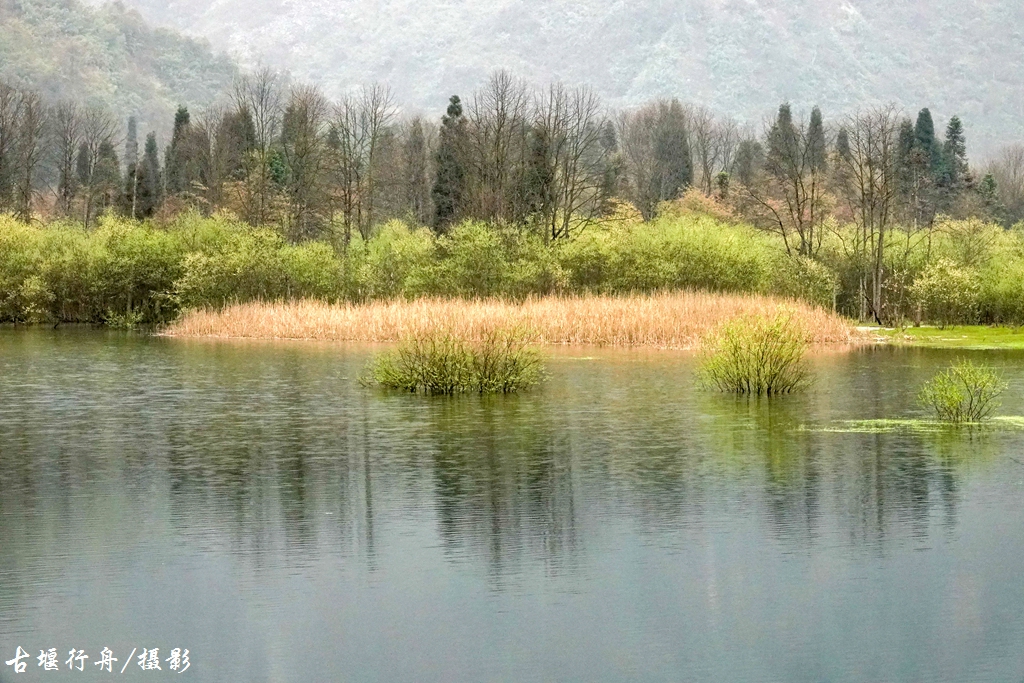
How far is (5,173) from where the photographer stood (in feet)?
274

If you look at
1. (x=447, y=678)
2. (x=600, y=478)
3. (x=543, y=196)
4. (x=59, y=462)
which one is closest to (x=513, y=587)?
(x=447, y=678)

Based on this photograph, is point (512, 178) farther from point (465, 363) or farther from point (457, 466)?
point (457, 466)

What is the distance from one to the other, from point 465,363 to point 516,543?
1284 centimetres

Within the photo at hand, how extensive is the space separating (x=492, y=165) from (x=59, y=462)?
149 feet

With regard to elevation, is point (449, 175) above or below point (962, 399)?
above

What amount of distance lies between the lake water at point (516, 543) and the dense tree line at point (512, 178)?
32.7m

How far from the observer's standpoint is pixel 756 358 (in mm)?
24828

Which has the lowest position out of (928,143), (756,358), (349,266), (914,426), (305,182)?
(914,426)

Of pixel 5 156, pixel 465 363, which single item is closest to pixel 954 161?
pixel 5 156

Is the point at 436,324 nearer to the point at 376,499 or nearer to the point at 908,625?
the point at 376,499

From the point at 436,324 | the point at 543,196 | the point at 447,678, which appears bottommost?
the point at 447,678

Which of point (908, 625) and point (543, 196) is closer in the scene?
point (908, 625)

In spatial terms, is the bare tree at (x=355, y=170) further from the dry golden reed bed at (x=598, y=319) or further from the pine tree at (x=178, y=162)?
the dry golden reed bed at (x=598, y=319)

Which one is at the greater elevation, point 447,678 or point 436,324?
point 436,324
